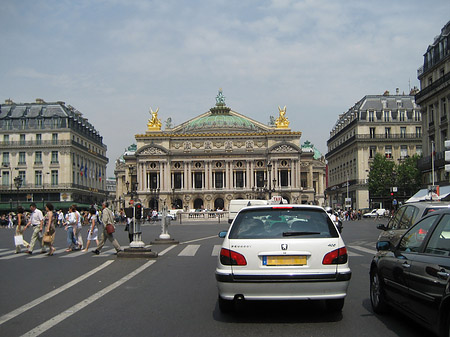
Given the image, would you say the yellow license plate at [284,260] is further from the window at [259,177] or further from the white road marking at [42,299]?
the window at [259,177]

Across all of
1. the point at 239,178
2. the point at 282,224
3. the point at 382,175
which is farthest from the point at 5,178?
the point at 282,224

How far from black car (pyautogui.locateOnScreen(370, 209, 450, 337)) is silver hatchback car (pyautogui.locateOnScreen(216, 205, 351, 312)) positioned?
0.57 meters

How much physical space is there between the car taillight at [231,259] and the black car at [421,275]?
1867mm

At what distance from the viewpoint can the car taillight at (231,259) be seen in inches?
290

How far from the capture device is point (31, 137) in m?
83.1

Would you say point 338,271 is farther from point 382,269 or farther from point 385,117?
point 385,117

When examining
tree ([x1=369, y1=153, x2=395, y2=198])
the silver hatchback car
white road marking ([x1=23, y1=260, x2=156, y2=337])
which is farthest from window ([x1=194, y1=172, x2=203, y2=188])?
the silver hatchback car

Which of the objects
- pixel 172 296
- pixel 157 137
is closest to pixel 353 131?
pixel 157 137

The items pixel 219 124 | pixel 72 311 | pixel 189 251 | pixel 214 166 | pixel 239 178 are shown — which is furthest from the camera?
pixel 219 124

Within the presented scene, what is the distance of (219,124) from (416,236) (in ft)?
345

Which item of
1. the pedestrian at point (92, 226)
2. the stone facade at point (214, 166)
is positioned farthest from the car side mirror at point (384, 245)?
the stone facade at point (214, 166)

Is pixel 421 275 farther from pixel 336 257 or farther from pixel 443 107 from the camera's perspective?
pixel 443 107

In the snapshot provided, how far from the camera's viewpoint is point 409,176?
68875mm

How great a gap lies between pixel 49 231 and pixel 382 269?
42.0ft
